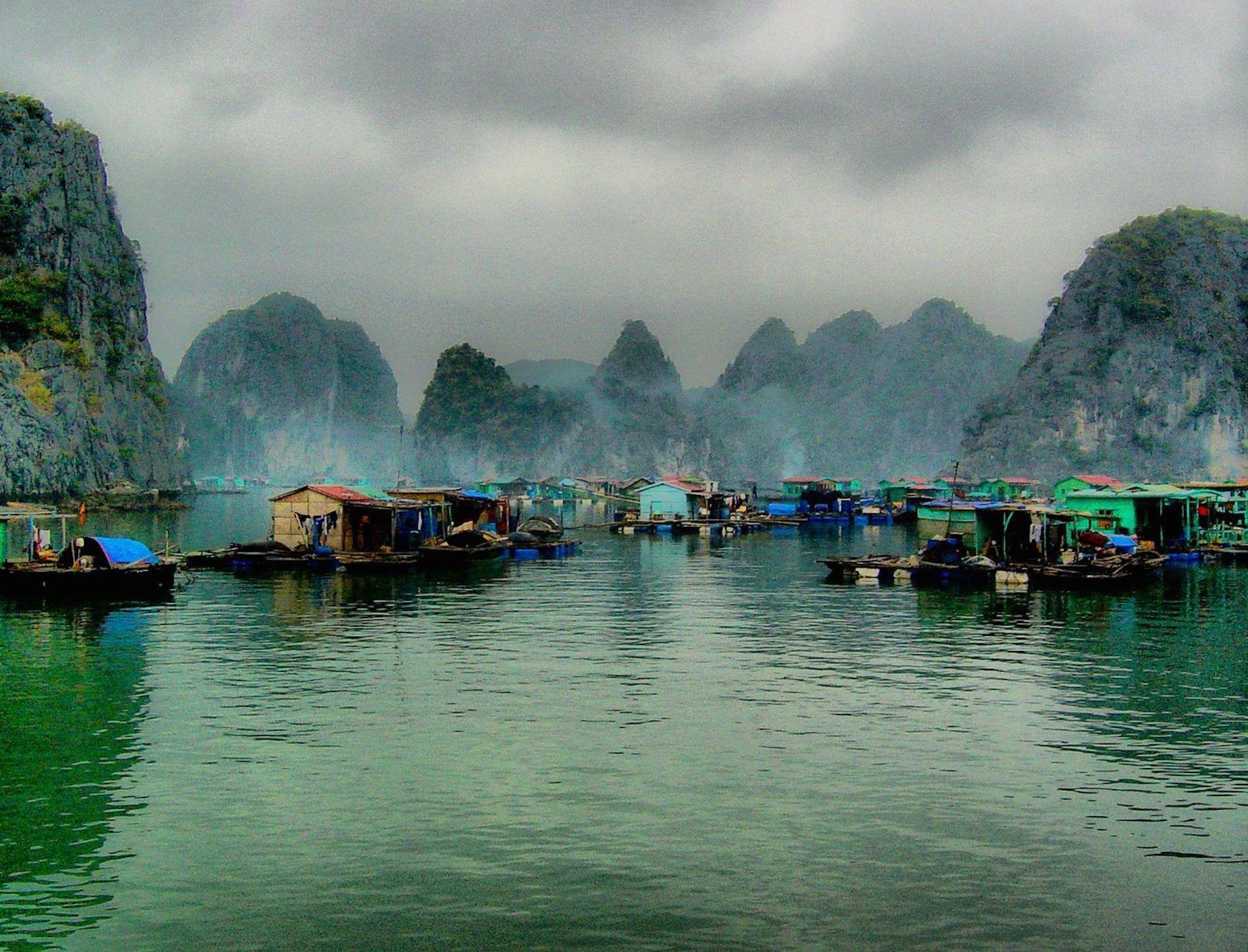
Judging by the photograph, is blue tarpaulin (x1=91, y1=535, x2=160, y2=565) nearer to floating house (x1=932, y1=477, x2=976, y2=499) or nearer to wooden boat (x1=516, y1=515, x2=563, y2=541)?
wooden boat (x1=516, y1=515, x2=563, y2=541)

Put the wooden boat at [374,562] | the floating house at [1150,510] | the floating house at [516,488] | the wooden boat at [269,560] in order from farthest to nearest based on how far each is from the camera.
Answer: the floating house at [516,488] < the floating house at [1150,510] < the wooden boat at [374,562] < the wooden boat at [269,560]

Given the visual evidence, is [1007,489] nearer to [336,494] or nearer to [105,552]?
[336,494]

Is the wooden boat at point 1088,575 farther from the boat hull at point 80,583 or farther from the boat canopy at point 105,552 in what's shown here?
the boat canopy at point 105,552

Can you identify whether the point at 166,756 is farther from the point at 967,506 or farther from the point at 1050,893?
A: the point at 967,506

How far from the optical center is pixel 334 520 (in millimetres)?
54188

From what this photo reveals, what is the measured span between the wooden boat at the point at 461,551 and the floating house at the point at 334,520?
1.76 metres

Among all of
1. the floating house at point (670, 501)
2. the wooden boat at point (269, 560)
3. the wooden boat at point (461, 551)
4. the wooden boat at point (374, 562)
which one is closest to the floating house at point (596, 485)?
the floating house at point (670, 501)

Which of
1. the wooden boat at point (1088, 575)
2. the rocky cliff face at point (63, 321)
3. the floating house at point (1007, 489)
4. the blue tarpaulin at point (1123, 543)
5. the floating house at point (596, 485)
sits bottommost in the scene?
the wooden boat at point (1088, 575)

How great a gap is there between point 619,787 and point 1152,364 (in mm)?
169975

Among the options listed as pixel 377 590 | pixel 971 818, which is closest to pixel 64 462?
pixel 377 590

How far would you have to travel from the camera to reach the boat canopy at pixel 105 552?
41469mm

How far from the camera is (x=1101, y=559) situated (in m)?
49.8

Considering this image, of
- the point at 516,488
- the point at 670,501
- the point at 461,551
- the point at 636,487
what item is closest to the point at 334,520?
the point at 461,551

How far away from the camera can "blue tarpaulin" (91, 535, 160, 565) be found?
1635 inches
